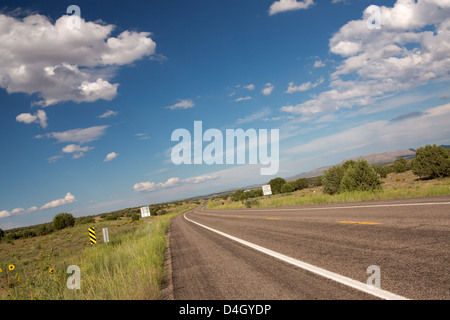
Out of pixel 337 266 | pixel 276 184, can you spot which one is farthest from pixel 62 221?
pixel 337 266

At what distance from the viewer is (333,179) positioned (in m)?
35.7

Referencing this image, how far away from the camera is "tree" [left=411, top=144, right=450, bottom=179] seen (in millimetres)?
32688

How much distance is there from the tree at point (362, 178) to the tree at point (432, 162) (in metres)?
17.0

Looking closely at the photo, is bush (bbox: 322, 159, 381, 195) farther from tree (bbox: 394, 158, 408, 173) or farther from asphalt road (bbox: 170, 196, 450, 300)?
tree (bbox: 394, 158, 408, 173)

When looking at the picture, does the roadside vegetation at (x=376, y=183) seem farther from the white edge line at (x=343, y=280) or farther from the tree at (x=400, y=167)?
the white edge line at (x=343, y=280)

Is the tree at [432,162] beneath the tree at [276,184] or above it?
above

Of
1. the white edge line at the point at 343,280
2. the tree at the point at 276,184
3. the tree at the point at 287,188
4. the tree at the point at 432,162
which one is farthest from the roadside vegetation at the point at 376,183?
the tree at the point at 276,184

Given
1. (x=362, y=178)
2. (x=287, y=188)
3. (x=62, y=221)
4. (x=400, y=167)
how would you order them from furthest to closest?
(x=287, y=188)
(x=62, y=221)
(x=400, y=167)
(x=362, y=178)

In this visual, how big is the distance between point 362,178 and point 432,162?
60.0 feet

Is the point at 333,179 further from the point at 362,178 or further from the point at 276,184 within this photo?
the point at 276,184

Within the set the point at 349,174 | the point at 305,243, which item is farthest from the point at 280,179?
the point at 305,243

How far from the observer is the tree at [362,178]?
22.7m

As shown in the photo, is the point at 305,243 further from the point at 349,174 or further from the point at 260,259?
the point at 349,174
